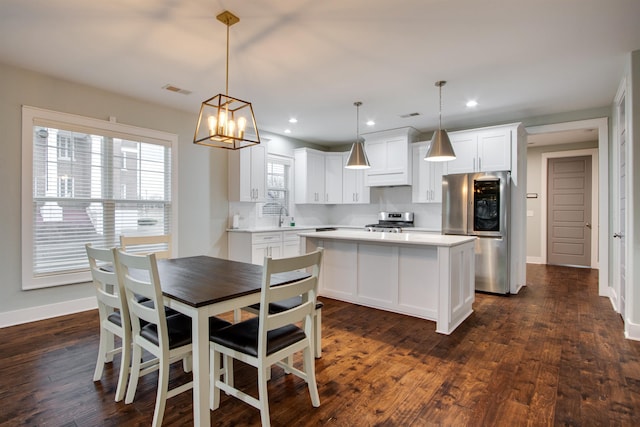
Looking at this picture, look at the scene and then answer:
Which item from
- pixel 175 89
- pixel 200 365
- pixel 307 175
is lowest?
pixel 200 365

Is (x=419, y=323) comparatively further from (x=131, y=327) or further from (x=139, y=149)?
(x=139, y=149)

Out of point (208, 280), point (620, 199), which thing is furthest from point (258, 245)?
point (620, 199)

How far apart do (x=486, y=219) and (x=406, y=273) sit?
1.89 meters

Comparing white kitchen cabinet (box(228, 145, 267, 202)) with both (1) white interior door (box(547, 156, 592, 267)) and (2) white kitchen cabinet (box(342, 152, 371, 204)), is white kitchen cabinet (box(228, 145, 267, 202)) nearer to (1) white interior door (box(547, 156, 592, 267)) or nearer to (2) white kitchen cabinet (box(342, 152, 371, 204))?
(2) white kitchen cabinet (box(342, 152, 371, 204))

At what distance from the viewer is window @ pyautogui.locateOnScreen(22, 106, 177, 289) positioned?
3.45m

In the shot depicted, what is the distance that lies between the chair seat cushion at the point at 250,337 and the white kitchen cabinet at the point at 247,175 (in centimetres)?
339

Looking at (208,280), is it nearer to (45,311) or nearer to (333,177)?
(45,311)

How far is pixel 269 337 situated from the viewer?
1.85 meters

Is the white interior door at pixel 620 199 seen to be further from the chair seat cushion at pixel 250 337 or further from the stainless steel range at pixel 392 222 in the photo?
the chair seat cushion at pixel 250 337

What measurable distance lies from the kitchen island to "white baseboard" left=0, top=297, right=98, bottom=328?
257cm

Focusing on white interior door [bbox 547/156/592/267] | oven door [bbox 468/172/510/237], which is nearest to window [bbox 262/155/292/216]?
oven door [bbox 468/172/510/237]

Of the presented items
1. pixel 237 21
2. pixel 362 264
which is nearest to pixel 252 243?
pixel 362 264

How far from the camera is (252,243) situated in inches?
192

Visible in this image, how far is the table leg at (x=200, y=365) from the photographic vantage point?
164cm
